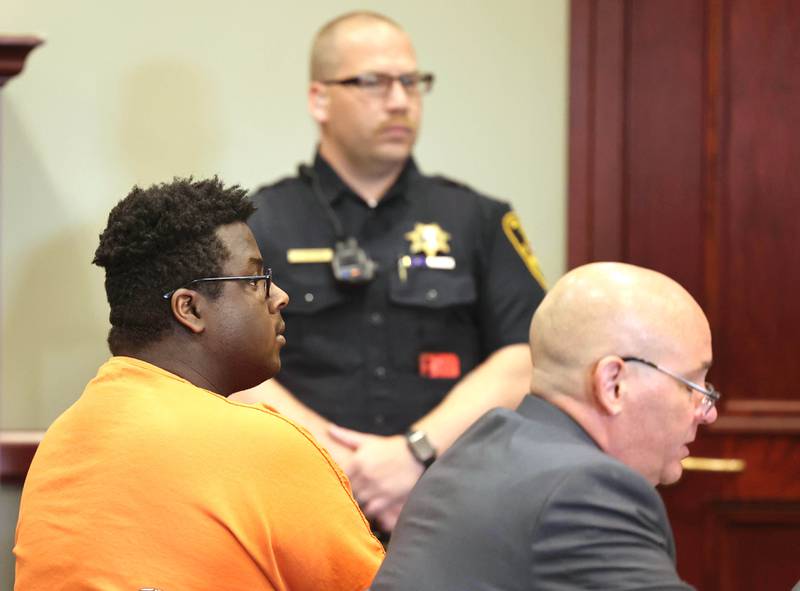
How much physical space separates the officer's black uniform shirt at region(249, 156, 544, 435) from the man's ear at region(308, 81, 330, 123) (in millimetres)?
124

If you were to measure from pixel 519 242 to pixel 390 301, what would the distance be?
321mm

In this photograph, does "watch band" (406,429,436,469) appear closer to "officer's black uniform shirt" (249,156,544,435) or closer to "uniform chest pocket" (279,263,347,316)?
"officer's black uniform shirt" (249,156,544,435)

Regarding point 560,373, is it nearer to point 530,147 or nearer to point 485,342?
point 485,342

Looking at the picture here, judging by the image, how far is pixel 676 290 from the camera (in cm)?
164

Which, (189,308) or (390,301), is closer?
(189,308)

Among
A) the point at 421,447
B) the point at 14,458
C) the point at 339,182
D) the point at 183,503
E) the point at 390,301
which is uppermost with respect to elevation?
the point at 339,182

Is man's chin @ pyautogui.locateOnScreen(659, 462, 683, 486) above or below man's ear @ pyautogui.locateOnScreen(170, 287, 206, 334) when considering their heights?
below

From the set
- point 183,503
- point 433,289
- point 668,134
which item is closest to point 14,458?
point 433,289

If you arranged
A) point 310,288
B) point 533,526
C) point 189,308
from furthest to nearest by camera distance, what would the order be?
point 310,288 < point 189,308 < point 533,526

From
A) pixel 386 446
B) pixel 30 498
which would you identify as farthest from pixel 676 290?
pixel 386 446

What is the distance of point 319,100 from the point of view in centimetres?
290

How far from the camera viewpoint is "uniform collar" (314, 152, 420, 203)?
2.88 metres

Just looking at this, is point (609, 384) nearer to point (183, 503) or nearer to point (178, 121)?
point (183, 503)

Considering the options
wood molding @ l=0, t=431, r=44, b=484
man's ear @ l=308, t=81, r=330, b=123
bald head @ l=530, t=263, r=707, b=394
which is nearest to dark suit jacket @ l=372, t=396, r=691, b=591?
bald head @ l=530, t=263, r=707, b=394
